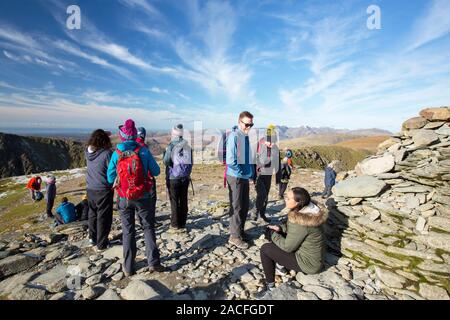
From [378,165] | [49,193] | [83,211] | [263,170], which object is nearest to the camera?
[378,165]

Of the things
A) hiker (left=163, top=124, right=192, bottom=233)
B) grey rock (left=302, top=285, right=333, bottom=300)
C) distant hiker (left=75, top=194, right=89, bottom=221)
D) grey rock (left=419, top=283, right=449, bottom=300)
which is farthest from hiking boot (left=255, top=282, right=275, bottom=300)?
distant hiker (left=75, top=194, right=89, bottom=221)

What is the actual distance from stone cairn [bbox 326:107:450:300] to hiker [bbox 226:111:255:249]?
8.34ft

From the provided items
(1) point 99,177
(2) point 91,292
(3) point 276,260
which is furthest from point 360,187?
(1) point 99,177

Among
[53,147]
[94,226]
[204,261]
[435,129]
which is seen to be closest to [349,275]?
[204,261]

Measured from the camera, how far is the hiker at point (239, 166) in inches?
241

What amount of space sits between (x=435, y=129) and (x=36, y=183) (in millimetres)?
28747

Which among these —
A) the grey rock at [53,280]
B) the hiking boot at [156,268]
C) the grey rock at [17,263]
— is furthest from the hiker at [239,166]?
the grey rock at [17,263]

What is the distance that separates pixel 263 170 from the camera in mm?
8398

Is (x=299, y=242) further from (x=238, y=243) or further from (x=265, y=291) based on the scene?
(x=238, y=243)

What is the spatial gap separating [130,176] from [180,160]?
2.17m

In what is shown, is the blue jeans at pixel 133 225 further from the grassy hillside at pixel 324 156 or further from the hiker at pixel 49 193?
the grassy hillside at pixel 324 156

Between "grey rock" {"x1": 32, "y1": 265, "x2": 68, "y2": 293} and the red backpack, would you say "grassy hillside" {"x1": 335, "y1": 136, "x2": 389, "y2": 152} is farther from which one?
"grey rock" {"x1": 32, "y1": 265, "x2": 68, "y2": 293}

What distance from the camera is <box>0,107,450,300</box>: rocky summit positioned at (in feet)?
15.1
